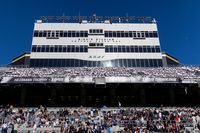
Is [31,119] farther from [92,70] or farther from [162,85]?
[162,85]

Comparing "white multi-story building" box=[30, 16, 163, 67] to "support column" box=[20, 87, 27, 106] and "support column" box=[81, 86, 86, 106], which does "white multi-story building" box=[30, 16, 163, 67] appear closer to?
"support column" box=[20, 87, 27, 106]

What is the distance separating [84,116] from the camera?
2905 cm

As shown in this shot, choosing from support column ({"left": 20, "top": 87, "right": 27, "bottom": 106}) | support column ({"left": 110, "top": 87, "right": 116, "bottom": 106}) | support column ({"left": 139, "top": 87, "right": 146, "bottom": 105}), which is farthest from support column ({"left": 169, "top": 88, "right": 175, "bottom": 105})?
support column ({"left": 20, "top": 87, "right": 27, "bottom": 106})

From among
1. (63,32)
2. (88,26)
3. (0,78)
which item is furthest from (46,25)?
(0,78)

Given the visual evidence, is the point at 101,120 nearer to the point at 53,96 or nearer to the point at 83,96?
the point at 83,96

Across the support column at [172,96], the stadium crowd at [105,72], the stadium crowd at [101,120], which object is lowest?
the stadium crowd at [101,120]

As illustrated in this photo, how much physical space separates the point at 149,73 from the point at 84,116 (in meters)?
12.1

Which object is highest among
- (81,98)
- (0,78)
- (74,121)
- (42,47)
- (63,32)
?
(63,32)

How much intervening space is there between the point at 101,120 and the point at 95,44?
19.2 meters

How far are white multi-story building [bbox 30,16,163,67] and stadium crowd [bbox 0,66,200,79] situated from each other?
14.3 feet

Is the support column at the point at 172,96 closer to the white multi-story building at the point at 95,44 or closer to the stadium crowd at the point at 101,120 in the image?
the stadium crowd at the point at 101,120

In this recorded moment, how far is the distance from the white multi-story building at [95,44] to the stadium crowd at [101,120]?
12.8 meters

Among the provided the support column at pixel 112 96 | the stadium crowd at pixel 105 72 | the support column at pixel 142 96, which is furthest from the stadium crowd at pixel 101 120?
the stadium crowd at pixel 105 72

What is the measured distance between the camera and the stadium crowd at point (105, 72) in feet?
115
